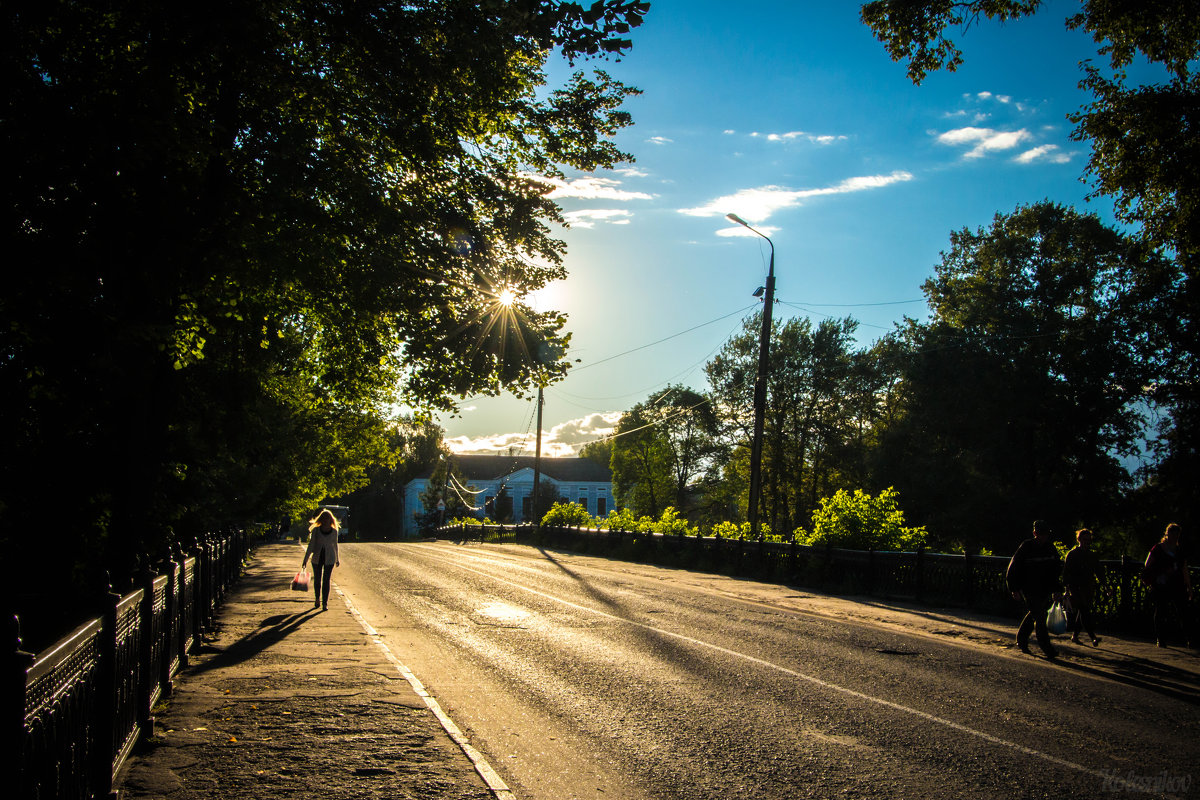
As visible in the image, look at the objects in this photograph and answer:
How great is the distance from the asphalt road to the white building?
94076 millimetres

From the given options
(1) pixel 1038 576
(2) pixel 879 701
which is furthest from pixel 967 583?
(2) pixel 879 701

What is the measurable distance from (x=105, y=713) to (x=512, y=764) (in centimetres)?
259

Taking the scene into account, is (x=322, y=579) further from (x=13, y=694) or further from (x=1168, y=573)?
(x=1168, y=573)

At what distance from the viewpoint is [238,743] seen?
6.08 meters

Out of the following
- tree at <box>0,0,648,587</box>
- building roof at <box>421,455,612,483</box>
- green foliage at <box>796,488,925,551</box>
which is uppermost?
tree at <box>0,0,648,587</box>

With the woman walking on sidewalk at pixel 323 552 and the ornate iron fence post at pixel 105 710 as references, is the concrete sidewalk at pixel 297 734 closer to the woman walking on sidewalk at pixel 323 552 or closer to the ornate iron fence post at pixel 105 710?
the ornate iron fence post at pixel 105 710

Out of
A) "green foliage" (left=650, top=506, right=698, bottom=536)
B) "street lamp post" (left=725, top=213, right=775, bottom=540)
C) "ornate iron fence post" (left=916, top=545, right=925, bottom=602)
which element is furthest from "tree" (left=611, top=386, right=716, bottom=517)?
"ornate iron fence post" (left=916, top=545, right=925, bottom=602)

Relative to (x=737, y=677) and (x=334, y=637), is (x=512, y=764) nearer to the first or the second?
(x=737, y=677)

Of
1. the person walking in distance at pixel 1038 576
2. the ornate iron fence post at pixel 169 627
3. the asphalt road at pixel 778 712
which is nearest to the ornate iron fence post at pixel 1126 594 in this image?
the person walking in distance at pixel 1038 576

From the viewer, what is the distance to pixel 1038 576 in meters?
9.97

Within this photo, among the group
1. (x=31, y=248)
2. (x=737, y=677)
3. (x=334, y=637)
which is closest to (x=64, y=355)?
(x=31, y=248)

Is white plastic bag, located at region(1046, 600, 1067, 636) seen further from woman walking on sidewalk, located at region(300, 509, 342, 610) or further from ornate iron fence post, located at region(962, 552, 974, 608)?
woman walking on sidewalk, located at region(300, 509, 342, 610)

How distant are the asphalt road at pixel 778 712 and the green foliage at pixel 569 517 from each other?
2932 centimetres

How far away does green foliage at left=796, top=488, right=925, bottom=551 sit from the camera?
19.6 metres
